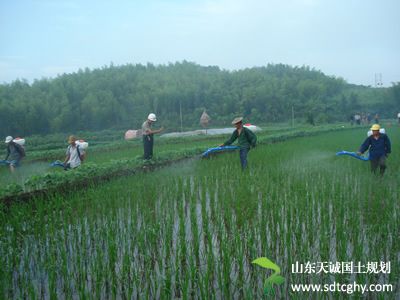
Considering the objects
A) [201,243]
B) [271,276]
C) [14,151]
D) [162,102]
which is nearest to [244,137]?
[201,243]

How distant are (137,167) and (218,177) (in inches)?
73.0

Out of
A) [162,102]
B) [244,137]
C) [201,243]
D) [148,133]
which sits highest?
[162,102]

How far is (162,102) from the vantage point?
3734cm

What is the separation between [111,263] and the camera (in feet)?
9.86

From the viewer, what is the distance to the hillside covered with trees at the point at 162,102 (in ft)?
89.9

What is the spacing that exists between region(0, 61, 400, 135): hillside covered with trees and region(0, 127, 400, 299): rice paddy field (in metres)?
23.3

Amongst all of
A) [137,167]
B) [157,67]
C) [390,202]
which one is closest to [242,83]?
[157,67]

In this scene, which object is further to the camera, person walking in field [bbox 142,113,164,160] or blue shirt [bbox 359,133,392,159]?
person walking in field [bbox 142,113,164,160]

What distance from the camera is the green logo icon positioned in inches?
93.8

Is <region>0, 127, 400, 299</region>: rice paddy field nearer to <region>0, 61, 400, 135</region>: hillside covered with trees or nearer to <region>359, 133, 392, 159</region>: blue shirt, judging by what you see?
<region>359, 133, 392, 159</region>: blue shirt

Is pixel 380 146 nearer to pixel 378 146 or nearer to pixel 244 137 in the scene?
pixel 378 146

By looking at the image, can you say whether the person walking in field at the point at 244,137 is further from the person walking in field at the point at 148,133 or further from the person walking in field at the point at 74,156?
the person walking in field at the point at 74,156

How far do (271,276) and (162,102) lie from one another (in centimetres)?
3561

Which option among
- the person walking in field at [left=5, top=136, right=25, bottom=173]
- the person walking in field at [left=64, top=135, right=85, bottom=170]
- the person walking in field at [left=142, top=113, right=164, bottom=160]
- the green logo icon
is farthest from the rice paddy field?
the person walking in field at [left=5, top=136, right=25, bottom=173]
